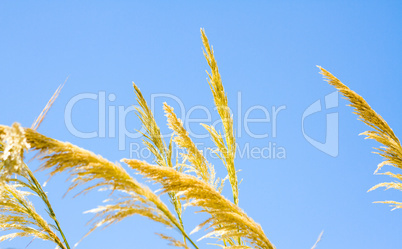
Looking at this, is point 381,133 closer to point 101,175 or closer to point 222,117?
point 222,117

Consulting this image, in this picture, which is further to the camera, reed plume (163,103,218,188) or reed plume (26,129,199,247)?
reed plume (163,103,218,188)

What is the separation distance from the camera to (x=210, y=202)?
2.36m

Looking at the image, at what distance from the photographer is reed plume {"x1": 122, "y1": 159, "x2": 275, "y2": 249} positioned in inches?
88.5

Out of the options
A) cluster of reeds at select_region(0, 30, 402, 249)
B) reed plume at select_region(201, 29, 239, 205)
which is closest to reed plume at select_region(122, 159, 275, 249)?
cluster of reeds at select_region(0, 30, 402, 249)

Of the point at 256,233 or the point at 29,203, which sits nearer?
the point at 256,233

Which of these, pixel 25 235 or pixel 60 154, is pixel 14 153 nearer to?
pixel 60 154

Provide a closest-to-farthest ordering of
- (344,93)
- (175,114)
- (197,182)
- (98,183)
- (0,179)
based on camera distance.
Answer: (0,179) → (98,183) → (197,182) → (344,93) → (175,114)

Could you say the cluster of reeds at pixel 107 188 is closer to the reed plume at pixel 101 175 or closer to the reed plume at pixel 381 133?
the reed plume at pixel 101 175

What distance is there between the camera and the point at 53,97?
2.29 metres

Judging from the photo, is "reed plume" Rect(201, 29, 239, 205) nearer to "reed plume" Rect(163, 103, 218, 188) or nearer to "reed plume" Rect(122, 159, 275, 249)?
"reed plume" Rect(163, 103, 218, 188)

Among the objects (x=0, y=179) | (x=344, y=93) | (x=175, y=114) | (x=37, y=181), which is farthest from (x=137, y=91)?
(x=0, y=179)

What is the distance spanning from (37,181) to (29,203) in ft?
0.68

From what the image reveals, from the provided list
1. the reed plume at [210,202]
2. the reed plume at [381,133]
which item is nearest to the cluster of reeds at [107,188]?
the reed plume at [210,202]

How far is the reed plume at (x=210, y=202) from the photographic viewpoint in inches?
88.5
